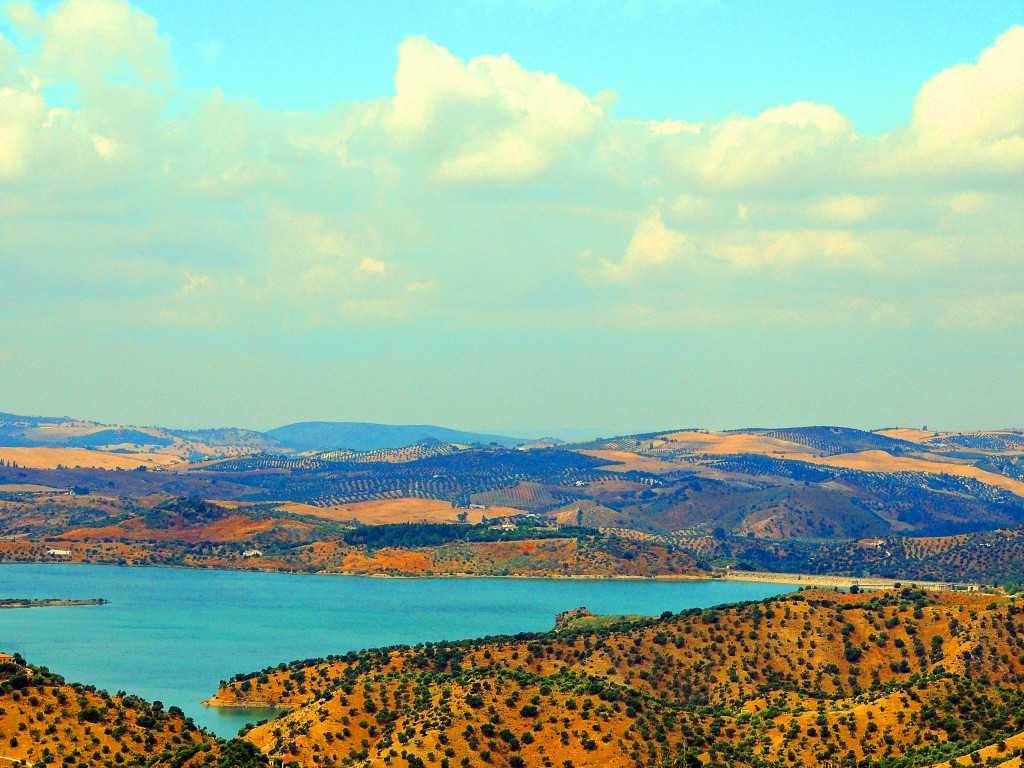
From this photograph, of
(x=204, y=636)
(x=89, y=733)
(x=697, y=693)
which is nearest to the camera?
(x=89, y=733)

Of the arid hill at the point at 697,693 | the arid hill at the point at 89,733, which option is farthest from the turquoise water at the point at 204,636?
the arid hill at the point at 89,733

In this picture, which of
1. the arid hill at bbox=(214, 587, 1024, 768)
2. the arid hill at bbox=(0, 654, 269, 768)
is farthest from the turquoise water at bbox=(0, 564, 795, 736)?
the arid hill at bbox=(0, 654, 269, 768)

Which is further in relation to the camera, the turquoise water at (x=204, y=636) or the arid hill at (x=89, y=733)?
the turquoise water at (x=204, y=636)

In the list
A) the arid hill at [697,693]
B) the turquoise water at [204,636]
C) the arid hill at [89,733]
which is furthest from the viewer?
the turquoise water at [204,636]

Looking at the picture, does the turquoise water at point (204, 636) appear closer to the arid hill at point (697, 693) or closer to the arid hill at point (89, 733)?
the arid hill at point (697, 693)

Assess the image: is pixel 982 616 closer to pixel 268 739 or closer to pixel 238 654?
pixel 268 739

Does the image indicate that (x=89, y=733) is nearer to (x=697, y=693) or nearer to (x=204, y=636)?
(x=697, y=693)

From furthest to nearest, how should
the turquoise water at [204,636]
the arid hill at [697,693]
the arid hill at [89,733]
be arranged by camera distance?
the turquoise water at [204,636]
the arid hill at [697,693]
the arid hill at [89,733]

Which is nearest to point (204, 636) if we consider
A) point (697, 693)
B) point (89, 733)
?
point (697, 693)
